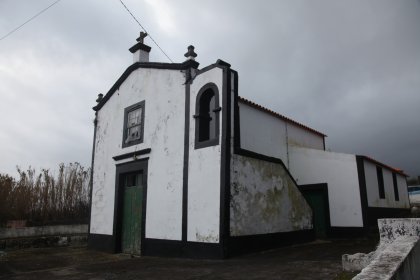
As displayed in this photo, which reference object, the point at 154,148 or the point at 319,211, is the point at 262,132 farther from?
the point at 154,148

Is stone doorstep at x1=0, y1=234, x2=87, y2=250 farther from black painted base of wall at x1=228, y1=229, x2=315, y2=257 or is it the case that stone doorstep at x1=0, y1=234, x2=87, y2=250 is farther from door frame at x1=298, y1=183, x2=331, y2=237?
door frame at x1=298, y1=183, x2=331, y2=237

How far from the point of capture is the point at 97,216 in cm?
1252

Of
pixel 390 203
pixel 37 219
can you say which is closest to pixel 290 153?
pixel 390 203

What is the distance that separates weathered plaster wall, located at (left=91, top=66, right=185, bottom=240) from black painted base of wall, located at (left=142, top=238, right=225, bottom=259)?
20 cm

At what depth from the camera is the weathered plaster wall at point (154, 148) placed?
936 cm

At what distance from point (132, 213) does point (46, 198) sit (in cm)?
655

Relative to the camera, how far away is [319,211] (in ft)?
42.7

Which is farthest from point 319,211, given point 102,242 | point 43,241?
point 43,241

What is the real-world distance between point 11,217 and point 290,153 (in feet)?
39.8

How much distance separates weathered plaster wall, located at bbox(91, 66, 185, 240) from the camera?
9359mm

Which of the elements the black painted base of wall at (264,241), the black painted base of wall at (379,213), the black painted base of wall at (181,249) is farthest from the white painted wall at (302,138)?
the black painted base of wall at (181,249)

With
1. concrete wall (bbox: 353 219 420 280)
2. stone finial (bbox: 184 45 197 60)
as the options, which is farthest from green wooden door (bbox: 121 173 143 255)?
concrete wall (bbox: 353 219 420 280)

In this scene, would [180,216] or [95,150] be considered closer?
[180,216]

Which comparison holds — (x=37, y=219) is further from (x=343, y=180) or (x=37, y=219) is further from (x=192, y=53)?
(x=343, y=180)
